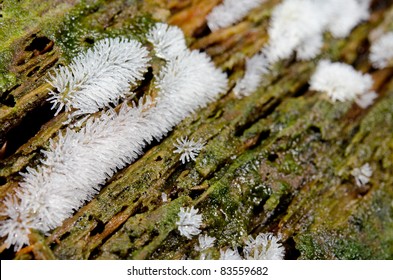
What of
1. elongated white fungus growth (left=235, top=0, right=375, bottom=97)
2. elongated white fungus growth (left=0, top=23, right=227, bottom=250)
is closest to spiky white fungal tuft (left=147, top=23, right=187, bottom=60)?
elongated white fungus growth (left=0, top=23, right=227, bottom=250)

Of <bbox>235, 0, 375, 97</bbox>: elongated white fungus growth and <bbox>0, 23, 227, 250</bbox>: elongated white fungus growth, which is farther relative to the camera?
<bbox>235, 0, 375, 97</bbox>: elongated white fungus growth

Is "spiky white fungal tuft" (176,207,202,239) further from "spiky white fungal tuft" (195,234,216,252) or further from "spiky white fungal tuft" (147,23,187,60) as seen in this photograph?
"spiky white fungal tuft" (147,23,187,60)

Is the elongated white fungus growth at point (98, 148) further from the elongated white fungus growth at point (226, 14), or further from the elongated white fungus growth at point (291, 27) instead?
the elongated white fungus growth at point (291, 27)

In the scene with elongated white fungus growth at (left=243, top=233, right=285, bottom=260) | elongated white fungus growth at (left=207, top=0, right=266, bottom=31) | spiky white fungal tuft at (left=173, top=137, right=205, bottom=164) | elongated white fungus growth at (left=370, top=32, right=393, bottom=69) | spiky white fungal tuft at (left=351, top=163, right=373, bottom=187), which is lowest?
spiky white fungal tuft at (left=351, top=163, right=373, bottom=187)

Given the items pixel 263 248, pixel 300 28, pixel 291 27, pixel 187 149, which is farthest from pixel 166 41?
pixel 263 248
